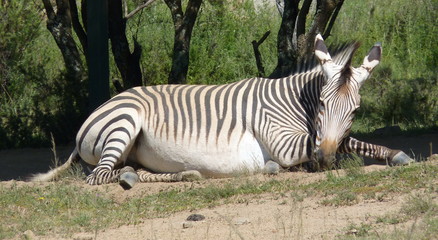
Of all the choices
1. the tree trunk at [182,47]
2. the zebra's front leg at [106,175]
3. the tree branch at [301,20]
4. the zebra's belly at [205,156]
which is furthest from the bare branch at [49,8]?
the zebra's front leg at [106,175]

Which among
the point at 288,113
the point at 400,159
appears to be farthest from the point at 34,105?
the point at 400,159

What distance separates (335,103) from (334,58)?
79cm

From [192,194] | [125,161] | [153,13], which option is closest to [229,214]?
[192,194]

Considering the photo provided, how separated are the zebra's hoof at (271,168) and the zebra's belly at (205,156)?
0.26 ft

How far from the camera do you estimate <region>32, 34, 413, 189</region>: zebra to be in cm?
776

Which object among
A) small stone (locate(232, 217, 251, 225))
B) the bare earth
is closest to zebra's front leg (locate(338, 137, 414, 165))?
the bare earth

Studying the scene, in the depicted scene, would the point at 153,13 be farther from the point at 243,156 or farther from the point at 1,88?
the point at 243,156

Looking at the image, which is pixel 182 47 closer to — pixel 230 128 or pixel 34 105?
pixel 34 105

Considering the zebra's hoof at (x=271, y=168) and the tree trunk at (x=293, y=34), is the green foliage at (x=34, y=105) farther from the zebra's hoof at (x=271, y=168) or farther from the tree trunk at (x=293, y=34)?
the zebra's hoof at (x=271, y=168)

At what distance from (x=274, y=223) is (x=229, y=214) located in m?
0.53

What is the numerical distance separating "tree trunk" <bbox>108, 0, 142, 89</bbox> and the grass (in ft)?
13.7

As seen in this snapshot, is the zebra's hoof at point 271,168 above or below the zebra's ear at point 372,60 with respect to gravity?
below

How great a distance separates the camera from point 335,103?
25.2 feet

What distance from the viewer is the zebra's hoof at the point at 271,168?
7812 mm
